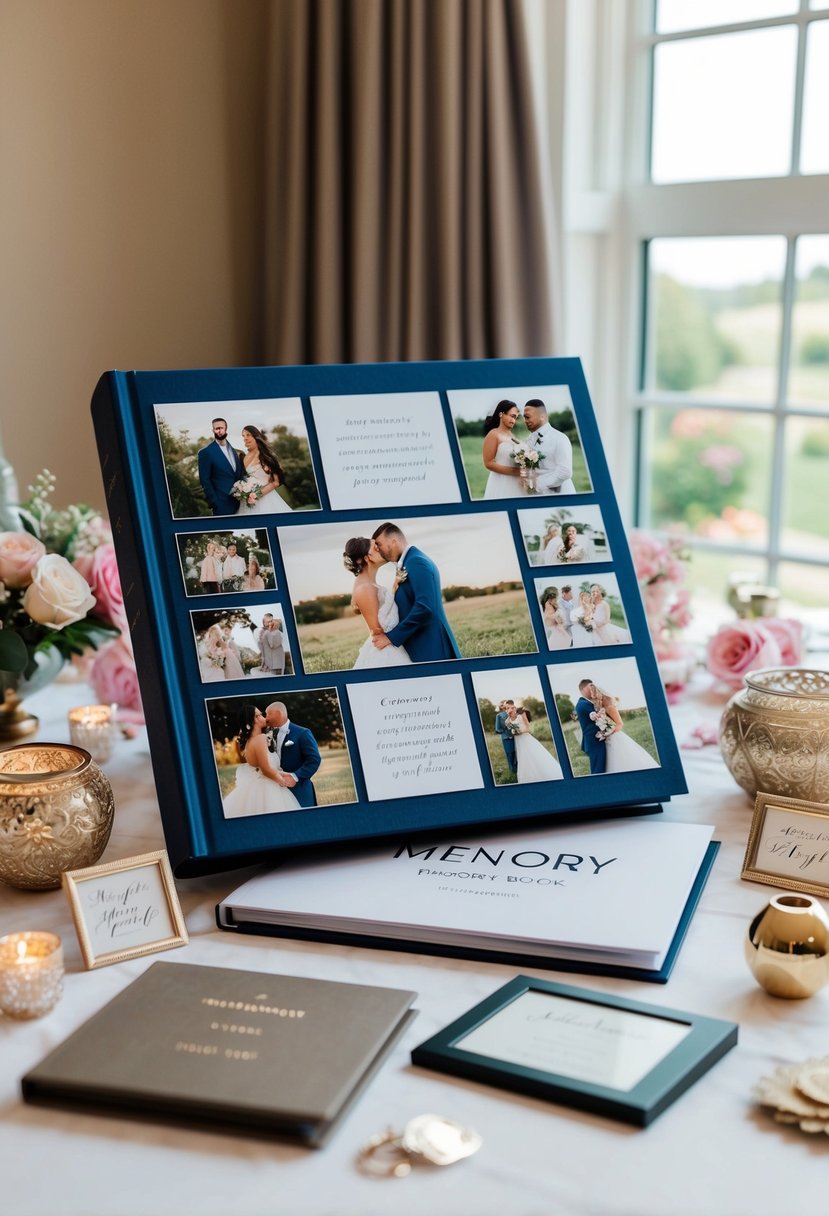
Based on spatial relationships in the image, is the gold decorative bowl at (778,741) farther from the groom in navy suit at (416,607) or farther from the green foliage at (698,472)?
the green foliage at (698,472)

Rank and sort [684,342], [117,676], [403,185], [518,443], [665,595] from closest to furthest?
[518,443] < [117,676] < [665,595] < [403,185] < [684,342]

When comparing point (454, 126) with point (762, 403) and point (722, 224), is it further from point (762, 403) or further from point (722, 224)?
A: point (762, 403)

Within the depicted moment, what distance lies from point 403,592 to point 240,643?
139 mm

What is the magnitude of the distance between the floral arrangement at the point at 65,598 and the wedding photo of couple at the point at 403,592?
11.1 inches

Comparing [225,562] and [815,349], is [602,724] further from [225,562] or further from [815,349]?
[815,349]

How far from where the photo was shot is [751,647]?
1.29 m

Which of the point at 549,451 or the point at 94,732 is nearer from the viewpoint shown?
the point at 549,451

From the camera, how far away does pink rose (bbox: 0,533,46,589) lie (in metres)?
1.12

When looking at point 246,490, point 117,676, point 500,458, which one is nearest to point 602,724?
point 500,458

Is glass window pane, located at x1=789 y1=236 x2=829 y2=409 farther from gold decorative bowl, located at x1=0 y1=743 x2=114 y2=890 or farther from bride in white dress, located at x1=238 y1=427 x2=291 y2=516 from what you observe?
gold decorative bowl, located at x1=0 y1=743 x2=114 y2=890

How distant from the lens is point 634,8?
1.71m

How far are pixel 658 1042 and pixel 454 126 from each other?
1324 millimetres

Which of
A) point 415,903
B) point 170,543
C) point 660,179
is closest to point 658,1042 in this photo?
point 415,903

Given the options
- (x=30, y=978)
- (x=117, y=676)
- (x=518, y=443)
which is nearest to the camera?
(x=30, y=978)
